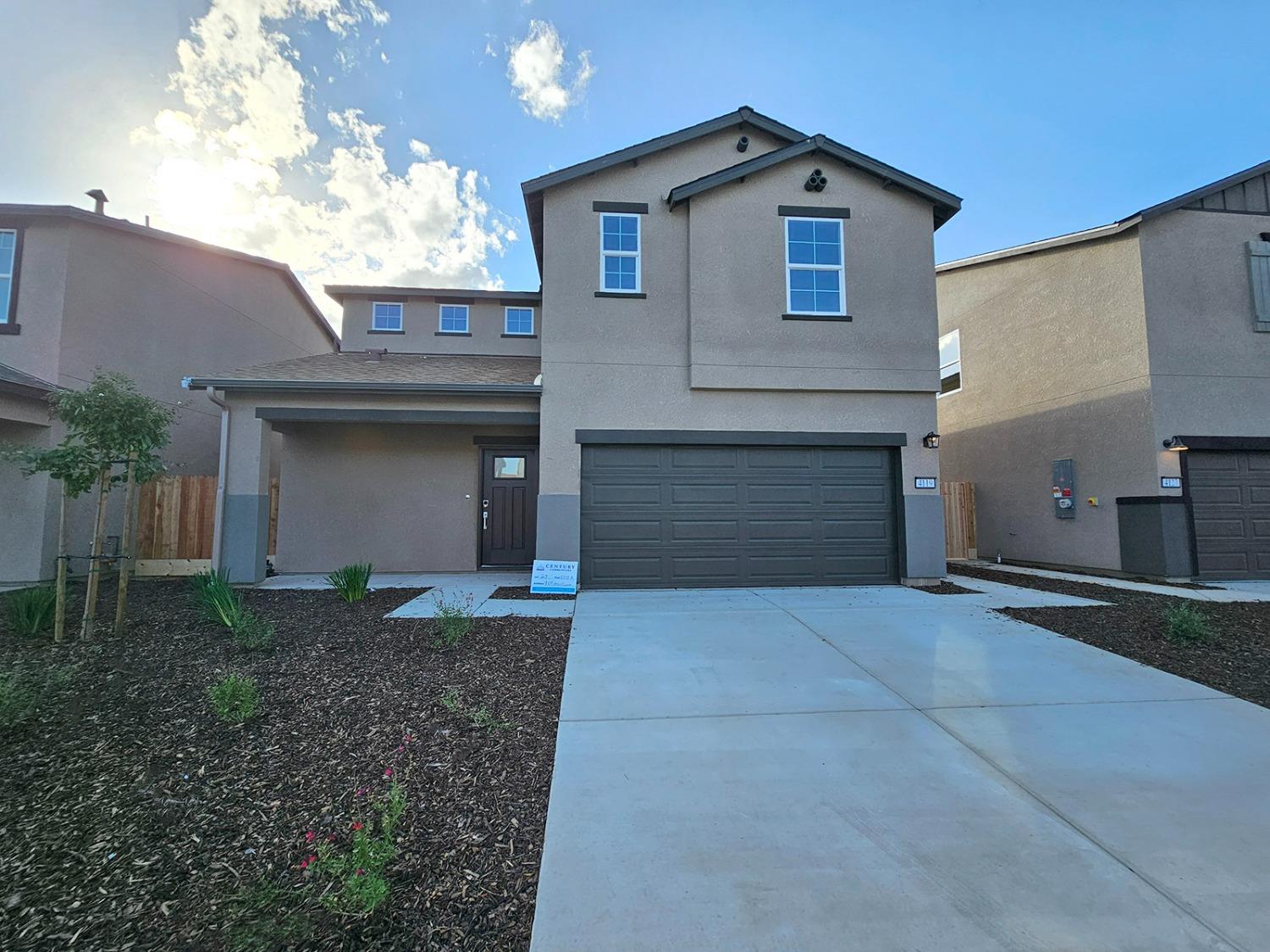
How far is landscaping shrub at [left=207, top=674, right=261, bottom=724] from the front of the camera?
3.45m

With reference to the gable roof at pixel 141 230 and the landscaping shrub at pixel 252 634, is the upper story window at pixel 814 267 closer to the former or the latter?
the landscaping shrub at pixel 252 634

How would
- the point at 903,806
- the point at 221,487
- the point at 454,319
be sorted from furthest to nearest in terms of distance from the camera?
the point at 454,319 → the point at 221,487 → the point at 903,806

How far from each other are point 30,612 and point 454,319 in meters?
9.73

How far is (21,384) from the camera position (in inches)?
316

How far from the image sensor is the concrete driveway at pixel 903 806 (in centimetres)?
195

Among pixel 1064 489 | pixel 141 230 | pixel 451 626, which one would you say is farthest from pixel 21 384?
pixel 1064 489

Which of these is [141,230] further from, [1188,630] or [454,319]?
[1188,630]

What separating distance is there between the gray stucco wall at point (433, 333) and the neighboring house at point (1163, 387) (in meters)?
11.2

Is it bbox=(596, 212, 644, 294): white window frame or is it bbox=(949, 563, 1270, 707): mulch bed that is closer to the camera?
bbox=(949, 563, 1270, 707): mulch bed

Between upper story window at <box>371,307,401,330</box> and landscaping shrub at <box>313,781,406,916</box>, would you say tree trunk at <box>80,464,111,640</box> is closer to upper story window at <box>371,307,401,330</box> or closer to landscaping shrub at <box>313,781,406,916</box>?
landscaping shrub at <box>313,781,406,916</box>

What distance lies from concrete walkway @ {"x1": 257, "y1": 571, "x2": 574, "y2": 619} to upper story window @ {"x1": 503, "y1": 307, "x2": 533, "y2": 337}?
6380 millimetres

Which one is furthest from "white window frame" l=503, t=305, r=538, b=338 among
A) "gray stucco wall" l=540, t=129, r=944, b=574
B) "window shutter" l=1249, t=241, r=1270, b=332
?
"window shutter" l=1249, t=241, r=1270, b=332

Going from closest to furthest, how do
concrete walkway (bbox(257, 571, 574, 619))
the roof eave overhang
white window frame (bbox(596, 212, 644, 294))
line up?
concrete walkway (bbox(257, 571, 574, 619)) → the roof eave overhang → white window frame (bbox(596, 212, 644, 294))

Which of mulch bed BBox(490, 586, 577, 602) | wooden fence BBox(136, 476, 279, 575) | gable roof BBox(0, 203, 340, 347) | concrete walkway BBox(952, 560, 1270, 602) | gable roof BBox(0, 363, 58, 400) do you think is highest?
gable roof BBox(0, 203, 340, 347)
